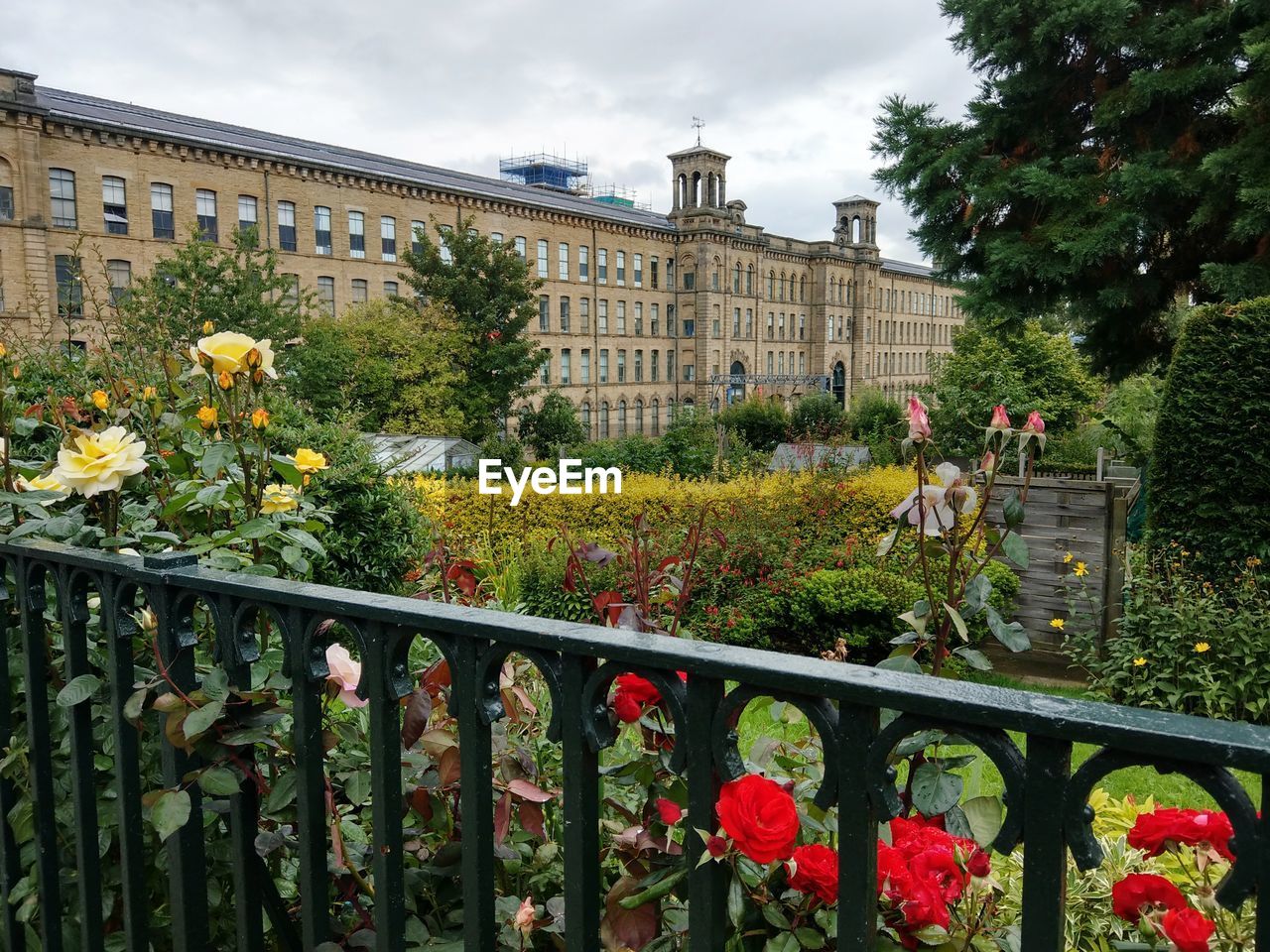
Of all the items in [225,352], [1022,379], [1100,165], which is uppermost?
[1100,165]

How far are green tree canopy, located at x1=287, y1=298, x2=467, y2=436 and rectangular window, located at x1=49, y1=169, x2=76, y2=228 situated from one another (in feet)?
35.6

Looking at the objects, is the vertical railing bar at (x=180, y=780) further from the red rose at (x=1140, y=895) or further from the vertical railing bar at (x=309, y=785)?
the red rose at (x=1140, y=895)

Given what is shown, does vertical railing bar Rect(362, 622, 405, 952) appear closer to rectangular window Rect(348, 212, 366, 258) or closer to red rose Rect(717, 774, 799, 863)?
red rose Rect(717, 774, 799, 863)

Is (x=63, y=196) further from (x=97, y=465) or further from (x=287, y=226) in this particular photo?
(x=97, y=465)

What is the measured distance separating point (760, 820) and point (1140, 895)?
1.62ft

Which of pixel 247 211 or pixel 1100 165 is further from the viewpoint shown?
pixel 247 211

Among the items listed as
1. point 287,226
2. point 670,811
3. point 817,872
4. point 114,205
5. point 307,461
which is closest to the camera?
point 817,872

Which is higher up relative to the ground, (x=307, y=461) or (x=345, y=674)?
(x=307, y=461)

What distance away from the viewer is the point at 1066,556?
913cm

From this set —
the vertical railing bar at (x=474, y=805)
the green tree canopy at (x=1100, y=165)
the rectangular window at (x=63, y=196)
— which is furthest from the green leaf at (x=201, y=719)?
the rectangular window at (x=63, y=196)

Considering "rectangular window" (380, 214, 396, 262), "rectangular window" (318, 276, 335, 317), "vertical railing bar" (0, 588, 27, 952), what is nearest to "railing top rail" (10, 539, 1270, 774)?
"vertical railing bar" (0, 588, 27, 952)

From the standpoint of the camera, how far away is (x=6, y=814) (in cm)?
243

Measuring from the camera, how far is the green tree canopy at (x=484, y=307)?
34562 millimetres

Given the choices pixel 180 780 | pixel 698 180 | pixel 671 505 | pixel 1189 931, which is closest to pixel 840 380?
pixel 698 180
